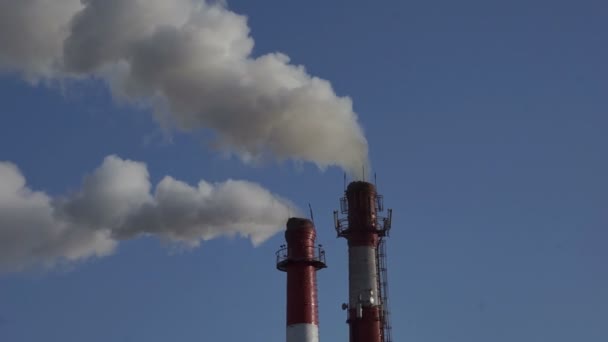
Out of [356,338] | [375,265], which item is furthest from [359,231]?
[356,338]

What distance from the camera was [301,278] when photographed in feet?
158

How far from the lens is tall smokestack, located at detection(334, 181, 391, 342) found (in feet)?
167

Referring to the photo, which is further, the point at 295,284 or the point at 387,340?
the point at 387,340

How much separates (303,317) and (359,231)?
6.99 metres

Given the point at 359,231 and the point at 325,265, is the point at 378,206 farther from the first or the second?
the point at 325,265

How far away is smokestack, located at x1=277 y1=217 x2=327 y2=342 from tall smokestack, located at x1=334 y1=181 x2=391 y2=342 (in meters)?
3.34

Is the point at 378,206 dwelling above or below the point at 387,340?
above

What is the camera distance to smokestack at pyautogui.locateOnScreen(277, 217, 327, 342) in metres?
47.0

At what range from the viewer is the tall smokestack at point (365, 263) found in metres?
51.0

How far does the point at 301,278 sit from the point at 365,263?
500cm

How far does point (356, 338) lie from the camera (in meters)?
50.8

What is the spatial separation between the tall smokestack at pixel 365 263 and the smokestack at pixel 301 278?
11.0 ft

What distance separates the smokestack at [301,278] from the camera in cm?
4700

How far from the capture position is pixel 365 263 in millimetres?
52000
